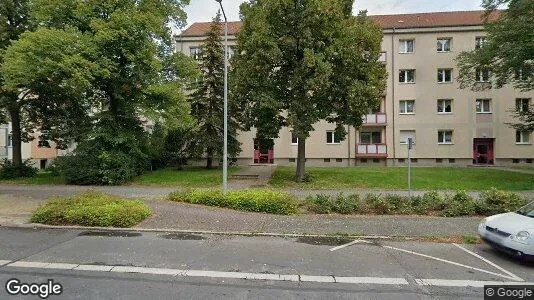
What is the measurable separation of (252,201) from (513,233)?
22.1 feet

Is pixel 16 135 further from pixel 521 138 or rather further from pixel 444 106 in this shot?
pixel 521 138

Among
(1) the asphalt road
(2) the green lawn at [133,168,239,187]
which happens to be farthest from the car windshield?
(2) the green lawn at [133,168,239,187]

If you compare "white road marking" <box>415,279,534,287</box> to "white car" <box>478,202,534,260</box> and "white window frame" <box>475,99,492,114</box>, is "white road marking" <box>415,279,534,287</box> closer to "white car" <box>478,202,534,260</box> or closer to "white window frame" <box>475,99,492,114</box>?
"white car" <box>478,202,534,260</box>

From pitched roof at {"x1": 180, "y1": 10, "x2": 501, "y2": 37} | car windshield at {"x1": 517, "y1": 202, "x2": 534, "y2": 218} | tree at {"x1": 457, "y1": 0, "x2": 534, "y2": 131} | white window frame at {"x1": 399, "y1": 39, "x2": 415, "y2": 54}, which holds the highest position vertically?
pitched roof at {"x1": 180, "y1": 10, "x2": 501, "y2": 37}

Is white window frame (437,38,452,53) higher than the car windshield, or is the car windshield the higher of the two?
white window frame (437,38,452,53)

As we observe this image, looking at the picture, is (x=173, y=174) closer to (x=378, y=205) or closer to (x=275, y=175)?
(x=275, y=175)

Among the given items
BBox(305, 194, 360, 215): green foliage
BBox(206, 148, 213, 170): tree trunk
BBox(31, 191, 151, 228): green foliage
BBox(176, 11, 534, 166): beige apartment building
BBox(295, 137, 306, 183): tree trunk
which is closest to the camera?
BBox(31, 191, 151, 228): green foliage

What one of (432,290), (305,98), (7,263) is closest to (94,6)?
(305,98)

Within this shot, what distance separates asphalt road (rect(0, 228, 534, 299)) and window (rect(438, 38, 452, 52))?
27920mm

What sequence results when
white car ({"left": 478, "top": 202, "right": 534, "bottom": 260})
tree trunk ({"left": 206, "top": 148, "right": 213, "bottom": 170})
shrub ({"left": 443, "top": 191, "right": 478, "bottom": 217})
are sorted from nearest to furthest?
1. white car ({"left": 478, "top": 202, "right": 534, "bottom": 260})
2. shrub ({"left": 443, "top": 191, "right": 478, "bottom": 217})
3. tree trunk ({"left": 206, "top": 148, "right": 213, "bottom": 170})

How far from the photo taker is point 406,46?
3142 cm

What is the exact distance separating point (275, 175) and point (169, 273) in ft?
53.1

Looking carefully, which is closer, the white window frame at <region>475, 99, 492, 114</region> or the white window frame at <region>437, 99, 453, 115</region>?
the white window frame at <region>475, 99, 492, 114</region>

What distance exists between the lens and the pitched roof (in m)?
30.7
